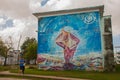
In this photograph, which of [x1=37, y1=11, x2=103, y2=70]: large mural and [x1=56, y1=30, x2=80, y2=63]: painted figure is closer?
[x1=37, y1=11, x2=103, y2=70]: large mural

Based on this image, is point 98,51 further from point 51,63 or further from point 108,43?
point 51,63

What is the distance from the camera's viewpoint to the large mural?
3272cm

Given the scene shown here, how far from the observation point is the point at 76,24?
33906 mm

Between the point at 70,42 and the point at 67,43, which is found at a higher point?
the point at 70,42

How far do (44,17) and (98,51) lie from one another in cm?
1037

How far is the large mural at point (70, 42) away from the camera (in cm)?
3272

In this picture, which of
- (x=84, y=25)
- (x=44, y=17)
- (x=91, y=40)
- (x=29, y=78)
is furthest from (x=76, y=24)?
(x=29, y=78)

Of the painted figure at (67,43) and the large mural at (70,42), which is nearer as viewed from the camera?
the large mural at (70,42)

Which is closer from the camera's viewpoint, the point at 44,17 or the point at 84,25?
the point at 84,25

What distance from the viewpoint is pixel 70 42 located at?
33875 mm

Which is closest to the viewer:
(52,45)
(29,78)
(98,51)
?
(29,78)

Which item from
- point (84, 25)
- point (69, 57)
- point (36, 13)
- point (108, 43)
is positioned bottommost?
point (69, 57)

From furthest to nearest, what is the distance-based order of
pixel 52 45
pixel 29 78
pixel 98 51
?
pixel 52 45, pixel 98 51, pixel 29 78

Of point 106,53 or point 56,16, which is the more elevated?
point 56,16
